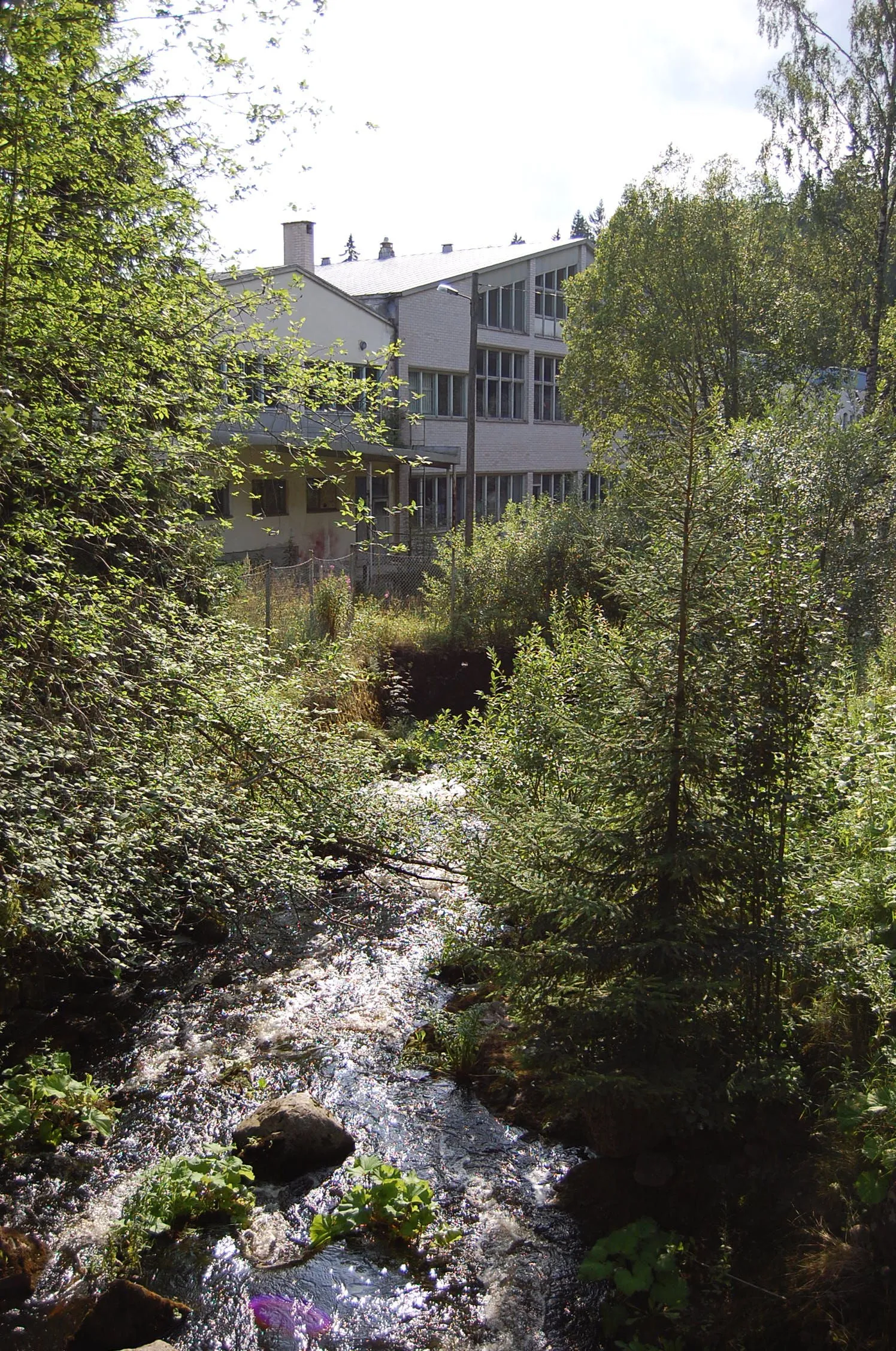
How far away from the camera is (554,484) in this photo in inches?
1626

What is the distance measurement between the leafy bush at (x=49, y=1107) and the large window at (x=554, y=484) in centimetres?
3435

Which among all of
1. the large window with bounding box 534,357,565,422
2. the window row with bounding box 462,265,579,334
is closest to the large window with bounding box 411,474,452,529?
the window row with bounding box 462,265,579,334

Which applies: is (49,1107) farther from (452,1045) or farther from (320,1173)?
(452,1045)

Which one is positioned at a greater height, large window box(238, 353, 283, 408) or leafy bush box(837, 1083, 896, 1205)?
large window box(238, 353, 283, 408)

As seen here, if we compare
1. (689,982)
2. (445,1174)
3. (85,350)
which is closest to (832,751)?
(689,982)

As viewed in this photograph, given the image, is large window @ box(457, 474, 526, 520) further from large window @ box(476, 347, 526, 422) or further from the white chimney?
the white chimney

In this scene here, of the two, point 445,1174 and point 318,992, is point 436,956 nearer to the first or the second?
point 318,992

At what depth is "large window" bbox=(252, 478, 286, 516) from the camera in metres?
27.6

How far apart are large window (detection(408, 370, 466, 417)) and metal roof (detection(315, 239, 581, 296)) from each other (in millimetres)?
2692

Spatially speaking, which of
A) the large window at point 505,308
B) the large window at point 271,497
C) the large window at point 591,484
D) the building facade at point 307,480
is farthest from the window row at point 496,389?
the large window at point 271,497

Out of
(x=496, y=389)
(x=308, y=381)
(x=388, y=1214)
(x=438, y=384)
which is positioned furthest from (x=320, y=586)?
(x=496, y=389)

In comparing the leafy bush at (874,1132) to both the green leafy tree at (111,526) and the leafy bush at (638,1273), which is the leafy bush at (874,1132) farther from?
the green leafy tree at (111,526)

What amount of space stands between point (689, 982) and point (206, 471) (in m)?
6.68

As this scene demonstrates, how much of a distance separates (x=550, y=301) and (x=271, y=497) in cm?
1609
